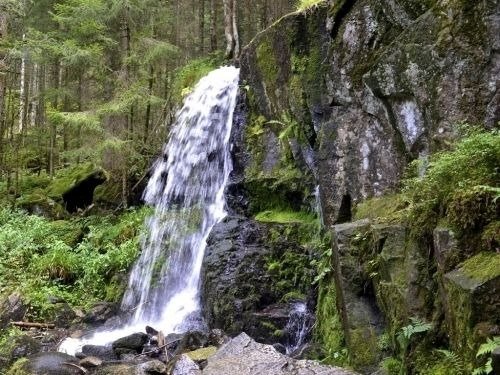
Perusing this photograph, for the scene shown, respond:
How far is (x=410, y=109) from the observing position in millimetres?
7066

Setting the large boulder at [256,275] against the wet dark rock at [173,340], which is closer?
Result: the wet dark rock at [173,340]

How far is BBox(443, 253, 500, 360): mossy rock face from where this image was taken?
3906 mm

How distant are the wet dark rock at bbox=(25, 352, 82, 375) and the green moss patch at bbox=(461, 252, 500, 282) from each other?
5674 mm

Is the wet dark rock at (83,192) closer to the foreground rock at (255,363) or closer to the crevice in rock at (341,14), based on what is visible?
the crevice in rock at (341,14)

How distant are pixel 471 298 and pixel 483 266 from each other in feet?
1.19

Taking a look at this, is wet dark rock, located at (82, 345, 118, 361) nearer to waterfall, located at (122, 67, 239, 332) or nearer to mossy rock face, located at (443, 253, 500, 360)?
waterfall, located at (122, 67, 239, 332)

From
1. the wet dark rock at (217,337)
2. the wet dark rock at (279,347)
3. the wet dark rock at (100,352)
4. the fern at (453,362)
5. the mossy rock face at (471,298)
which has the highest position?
the mossy rock face at (471,298)

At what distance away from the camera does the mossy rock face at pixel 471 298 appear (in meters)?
3.91

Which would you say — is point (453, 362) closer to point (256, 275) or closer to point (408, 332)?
point (408, 332)

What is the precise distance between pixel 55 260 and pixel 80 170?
254 inches

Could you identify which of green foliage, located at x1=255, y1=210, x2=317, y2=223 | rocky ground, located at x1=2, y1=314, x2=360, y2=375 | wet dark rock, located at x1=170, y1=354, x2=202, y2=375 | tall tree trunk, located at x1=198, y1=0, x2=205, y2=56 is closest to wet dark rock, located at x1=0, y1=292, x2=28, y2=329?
rocky ground, located at x1=2, y1=314, x2=360, y2=375

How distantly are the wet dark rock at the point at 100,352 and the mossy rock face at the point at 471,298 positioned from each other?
5567 mm

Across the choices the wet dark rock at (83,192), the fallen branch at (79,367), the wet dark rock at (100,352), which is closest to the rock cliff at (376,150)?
the wet dark rock at (100,352)

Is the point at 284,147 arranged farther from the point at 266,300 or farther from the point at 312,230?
the point at 266,300
